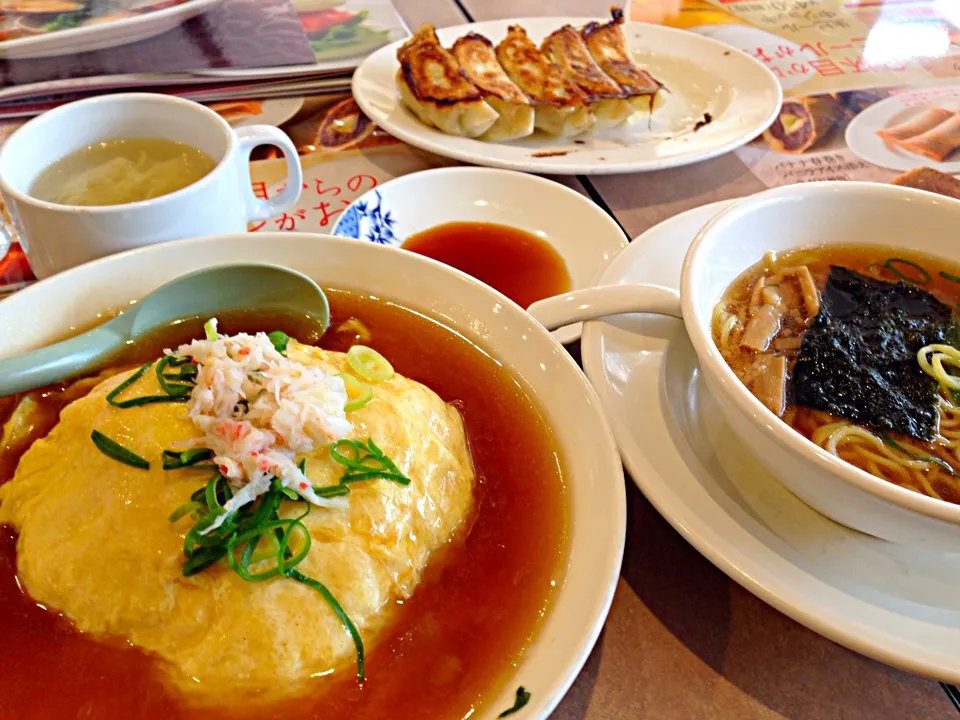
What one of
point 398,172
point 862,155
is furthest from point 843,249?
point 398,172

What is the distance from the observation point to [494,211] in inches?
77.2

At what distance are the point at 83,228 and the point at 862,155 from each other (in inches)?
86.3

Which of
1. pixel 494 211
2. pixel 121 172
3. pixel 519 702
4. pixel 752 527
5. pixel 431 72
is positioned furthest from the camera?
pixel 431 72

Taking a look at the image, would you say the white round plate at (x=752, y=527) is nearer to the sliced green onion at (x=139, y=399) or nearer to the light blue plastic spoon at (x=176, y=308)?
the light blue plastic spoon at (x=176, y=308)

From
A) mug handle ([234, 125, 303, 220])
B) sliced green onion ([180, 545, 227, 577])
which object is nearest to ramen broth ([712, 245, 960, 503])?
sliced green onion ([180, 545, 227, 577])

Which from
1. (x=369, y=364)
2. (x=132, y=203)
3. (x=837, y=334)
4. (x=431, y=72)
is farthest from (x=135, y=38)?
(x=837, y=334)

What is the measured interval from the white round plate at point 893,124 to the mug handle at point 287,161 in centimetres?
176

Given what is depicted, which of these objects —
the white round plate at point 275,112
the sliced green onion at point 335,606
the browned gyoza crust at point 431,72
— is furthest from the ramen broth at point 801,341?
the white round plate at point 275,112

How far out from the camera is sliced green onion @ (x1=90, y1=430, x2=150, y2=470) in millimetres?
956

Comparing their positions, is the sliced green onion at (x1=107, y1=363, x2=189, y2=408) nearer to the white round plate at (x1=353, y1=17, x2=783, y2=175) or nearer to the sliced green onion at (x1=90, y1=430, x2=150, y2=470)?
the sliced green onion at (x1=90, y1=430, x2=150, y2=470)

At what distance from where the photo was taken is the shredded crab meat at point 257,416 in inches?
35.1

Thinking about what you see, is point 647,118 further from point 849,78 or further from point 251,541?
point 251,541

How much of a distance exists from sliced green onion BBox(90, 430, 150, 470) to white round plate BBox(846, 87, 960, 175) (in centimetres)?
222

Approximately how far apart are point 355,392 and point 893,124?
220cm
